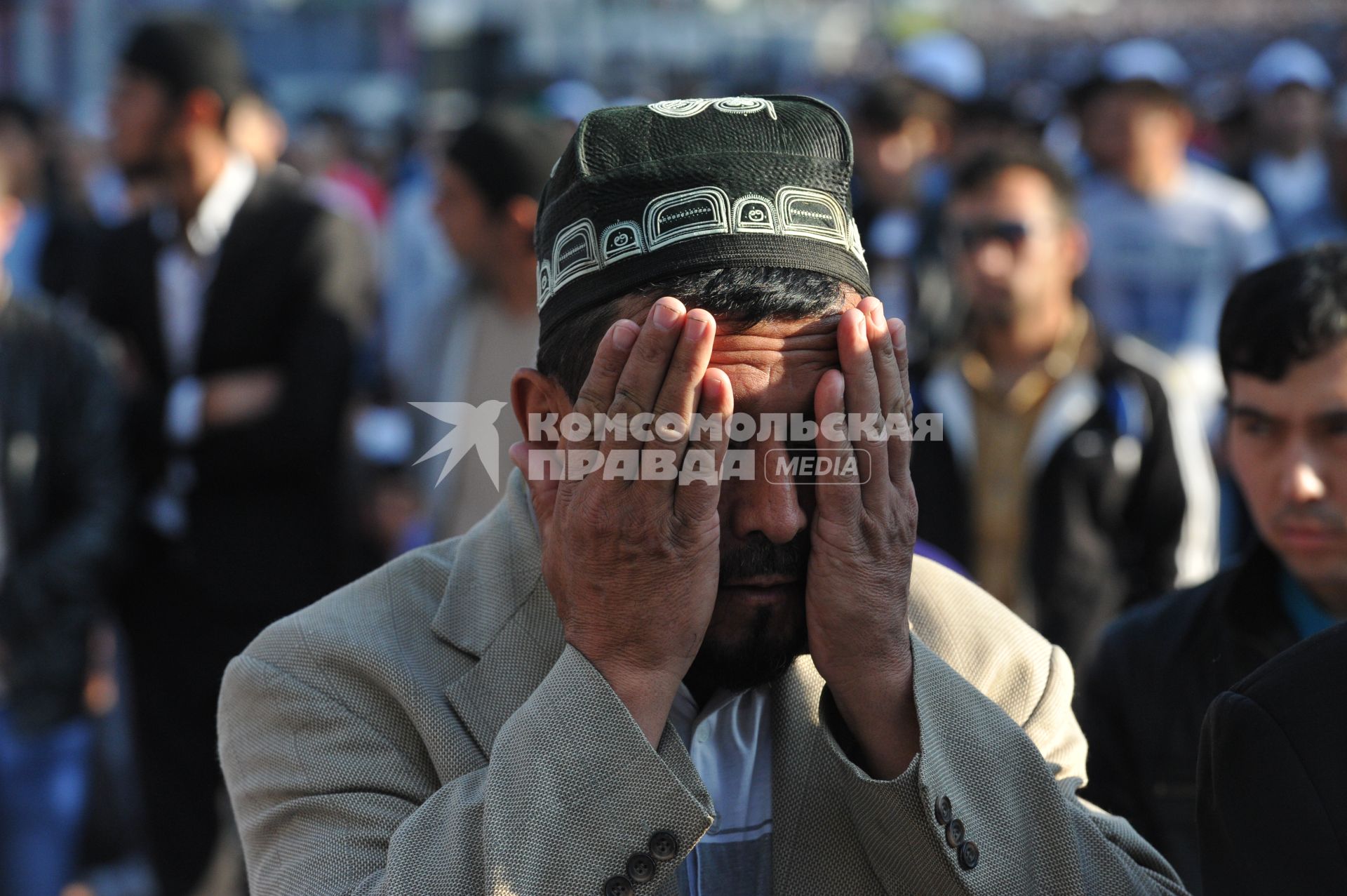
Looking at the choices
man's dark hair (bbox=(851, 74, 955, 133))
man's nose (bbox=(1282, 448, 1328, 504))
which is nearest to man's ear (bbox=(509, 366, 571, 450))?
man's nose (bbox=(1282, 448, 1328, 504))

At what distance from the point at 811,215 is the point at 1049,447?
304 cm

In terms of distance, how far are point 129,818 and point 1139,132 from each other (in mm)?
5103

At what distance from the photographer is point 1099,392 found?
16.4 feet

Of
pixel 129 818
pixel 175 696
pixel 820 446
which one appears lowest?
pixel 129 818

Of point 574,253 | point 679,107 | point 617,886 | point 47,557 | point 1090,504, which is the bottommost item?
point 47,557

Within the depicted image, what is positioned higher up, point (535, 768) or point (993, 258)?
point (993, 258)

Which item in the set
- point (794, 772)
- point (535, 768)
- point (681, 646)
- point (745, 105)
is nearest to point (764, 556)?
point (681, 646)

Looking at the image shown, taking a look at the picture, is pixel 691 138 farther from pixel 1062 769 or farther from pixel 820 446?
pixel 1062 769

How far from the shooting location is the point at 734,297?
1.99 metres

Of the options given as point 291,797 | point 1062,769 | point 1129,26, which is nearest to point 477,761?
point 291,797

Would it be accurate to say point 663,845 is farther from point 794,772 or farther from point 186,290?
point 186,290

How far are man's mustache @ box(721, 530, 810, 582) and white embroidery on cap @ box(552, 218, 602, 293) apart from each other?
0.41m

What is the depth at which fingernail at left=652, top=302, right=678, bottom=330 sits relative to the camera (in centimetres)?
183

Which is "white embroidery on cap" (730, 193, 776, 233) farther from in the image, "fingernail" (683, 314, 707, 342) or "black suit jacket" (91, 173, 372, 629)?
"black suit jacket" (91, 173, 372, 629)
